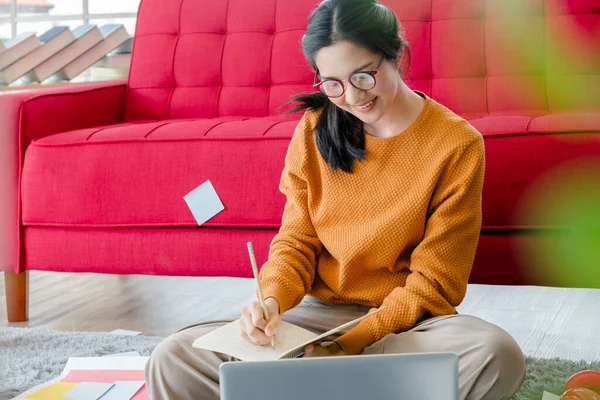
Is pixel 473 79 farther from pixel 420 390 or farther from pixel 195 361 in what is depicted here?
pixel 420 390

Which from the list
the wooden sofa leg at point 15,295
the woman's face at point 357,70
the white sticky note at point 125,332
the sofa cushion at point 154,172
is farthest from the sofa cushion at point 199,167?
the woman's face at point 357,70

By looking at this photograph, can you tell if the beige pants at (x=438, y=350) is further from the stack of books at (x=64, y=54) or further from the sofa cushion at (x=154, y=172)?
the stack of books at (x=64, y=54)

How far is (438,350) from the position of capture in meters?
1.36

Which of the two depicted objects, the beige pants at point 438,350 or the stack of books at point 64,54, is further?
the stack of books at point 64,54

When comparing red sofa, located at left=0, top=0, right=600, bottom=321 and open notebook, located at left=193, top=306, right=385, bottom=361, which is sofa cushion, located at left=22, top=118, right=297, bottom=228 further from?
open notebook, located at left=193, top=306, right=385, bottom=361

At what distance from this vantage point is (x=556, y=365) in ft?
6.13

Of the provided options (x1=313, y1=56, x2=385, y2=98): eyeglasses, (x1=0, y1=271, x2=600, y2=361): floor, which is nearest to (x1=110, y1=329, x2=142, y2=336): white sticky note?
(x1=0, y1=271, x2=600, y2=361): floor

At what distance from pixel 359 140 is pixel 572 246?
25.6 inches

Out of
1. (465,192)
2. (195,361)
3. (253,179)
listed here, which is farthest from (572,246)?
(195,361)

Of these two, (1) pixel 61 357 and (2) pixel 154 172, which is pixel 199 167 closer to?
(2) pixel 154 172

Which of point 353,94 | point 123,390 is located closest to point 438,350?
point 353,94

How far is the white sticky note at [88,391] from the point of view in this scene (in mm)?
1755

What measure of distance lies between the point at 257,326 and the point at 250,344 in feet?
0.10

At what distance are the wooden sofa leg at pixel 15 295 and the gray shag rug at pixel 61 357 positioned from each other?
0.52 ft
